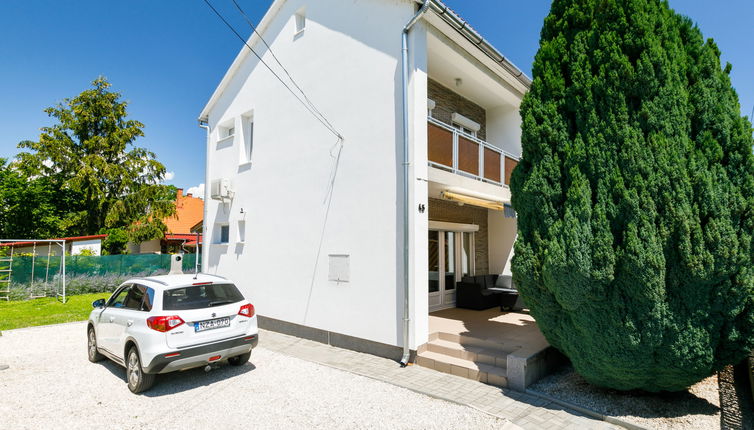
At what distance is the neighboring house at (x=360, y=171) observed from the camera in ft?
28.0

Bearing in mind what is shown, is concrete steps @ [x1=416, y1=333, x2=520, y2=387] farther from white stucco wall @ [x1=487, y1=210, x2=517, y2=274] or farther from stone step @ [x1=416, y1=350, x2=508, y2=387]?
white stucco wall @ [x1=487, y1=210, x2=517, y2=274]

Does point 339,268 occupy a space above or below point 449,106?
below

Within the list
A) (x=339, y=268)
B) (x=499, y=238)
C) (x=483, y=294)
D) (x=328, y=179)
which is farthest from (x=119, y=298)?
(x=499, y=238)

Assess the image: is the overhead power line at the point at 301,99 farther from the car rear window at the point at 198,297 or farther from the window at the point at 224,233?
the window at the point at 224,233

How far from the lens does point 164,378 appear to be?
7527 mm

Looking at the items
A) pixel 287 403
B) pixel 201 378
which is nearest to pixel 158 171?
pixel 201 378

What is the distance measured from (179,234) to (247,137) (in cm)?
2577

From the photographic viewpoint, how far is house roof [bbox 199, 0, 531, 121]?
848 cm

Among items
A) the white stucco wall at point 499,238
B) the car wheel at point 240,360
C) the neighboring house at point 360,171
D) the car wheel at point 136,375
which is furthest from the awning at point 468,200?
the car wheel at point 136,375

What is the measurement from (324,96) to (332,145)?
58.9 inches

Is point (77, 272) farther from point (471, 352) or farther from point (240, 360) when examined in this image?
point (471, 352)

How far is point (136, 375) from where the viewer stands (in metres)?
6.80

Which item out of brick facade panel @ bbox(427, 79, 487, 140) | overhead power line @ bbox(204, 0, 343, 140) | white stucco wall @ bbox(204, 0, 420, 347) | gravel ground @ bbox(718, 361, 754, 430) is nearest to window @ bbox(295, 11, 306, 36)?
white stucco wall @ bbox(204, 0, 420, 347)

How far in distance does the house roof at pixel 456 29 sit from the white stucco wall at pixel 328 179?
1.04 feet
